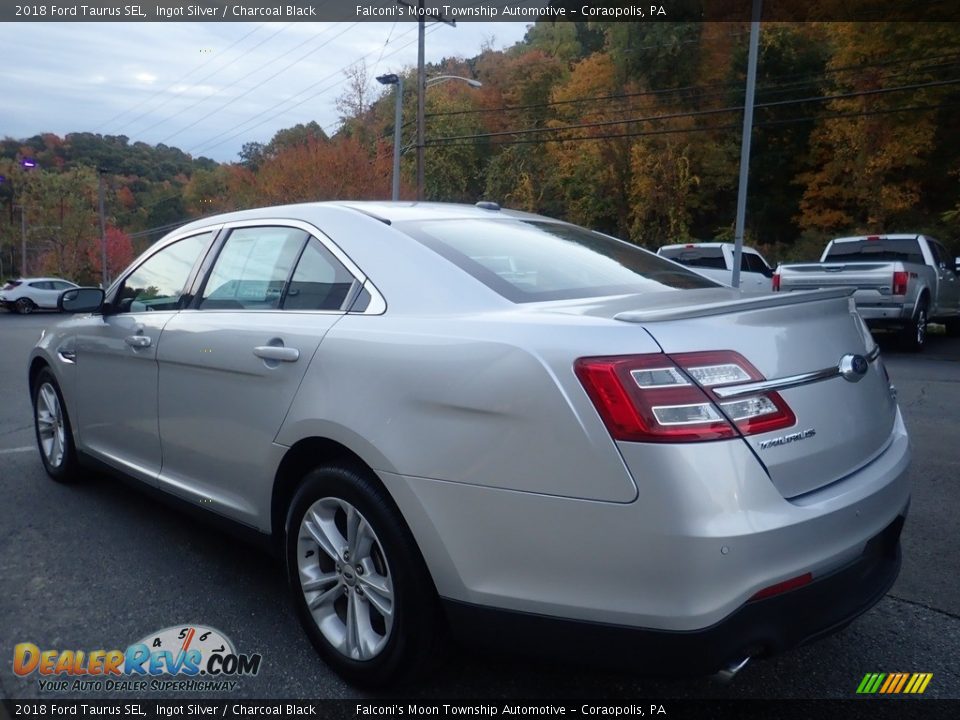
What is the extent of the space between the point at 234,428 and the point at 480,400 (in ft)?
4.27

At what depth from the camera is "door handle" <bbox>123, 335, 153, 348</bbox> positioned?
3740 millimetres

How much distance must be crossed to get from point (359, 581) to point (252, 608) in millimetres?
921

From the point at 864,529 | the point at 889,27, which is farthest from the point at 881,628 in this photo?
the point at 889,27

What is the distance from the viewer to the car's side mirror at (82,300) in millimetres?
4520

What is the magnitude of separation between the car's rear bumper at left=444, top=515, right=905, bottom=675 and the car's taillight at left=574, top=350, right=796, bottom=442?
1.47ft

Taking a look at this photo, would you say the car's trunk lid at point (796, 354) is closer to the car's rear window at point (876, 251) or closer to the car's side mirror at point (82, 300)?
the car's side mirror at point (82, 300)

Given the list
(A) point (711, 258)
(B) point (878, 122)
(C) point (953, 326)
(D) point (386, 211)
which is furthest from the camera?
(B) point (878, 122)

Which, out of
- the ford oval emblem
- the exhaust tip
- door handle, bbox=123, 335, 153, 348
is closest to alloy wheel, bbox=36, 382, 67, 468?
door handle, bbox=123, 335, 153, 348

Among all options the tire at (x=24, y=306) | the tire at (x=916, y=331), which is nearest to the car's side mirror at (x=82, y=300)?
the tire at (x=916, y=331)

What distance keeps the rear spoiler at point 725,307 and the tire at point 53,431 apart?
3772 mm

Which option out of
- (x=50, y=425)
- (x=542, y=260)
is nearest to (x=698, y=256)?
(x=50, y=425)

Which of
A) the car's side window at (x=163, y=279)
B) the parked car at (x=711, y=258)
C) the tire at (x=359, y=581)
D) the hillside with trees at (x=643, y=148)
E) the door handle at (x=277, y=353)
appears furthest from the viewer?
the hillside with trees at (x=643, y=148)

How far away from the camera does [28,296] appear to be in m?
32.3

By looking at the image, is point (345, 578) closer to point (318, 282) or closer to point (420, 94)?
point (318, 282)
